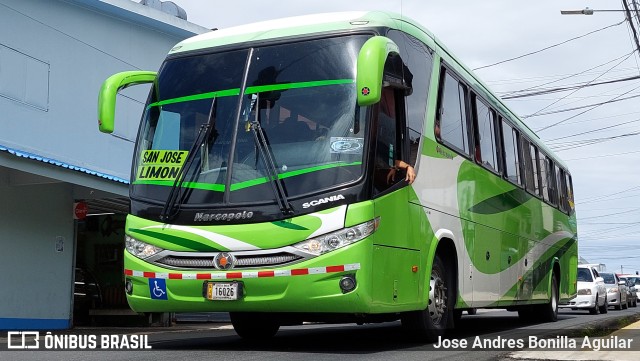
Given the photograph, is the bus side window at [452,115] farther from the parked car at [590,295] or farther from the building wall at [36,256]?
the parked car at [590,295]

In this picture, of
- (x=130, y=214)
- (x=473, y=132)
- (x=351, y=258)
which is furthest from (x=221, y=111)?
(x=473, y=132)

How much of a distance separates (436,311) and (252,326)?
2.42 m

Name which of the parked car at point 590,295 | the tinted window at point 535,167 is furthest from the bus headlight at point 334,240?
the parked car at point 590,295

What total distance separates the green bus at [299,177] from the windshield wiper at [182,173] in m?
0.02

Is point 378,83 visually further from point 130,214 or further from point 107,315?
point 107,315

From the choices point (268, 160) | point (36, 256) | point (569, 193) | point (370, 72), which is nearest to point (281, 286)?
point (268, 160)

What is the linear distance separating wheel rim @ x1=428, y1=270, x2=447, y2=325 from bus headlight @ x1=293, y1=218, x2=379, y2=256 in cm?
208

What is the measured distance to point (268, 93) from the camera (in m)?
8.75

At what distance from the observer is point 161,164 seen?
8.92m

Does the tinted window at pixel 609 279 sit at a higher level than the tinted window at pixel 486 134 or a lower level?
lower

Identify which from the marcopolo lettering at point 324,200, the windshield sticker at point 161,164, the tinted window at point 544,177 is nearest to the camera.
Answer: the marcopolo lettering at point 324,200

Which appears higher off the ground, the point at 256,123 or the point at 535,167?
the point at 535,167

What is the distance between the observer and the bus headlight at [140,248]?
28.3 ft

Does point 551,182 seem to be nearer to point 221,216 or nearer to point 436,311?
point 436,311
